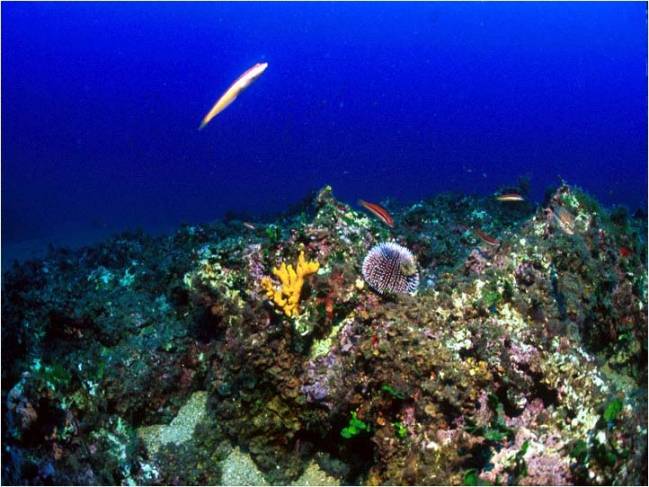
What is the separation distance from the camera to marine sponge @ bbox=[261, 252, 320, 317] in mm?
4090

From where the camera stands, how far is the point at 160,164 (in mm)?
80688

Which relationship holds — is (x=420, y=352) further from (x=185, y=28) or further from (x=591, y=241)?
(x=185, y=28)

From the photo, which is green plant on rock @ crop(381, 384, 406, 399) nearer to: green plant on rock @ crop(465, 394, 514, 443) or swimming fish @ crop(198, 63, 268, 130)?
green plant on rock @ crop(465, 394, 514, 443)

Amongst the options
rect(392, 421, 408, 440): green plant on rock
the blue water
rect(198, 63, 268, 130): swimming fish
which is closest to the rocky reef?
rect(392, 421, 408, 440): green plant on rock

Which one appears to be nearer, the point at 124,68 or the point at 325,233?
the point at 325,233

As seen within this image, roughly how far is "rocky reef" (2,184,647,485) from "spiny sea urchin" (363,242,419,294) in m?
0.10

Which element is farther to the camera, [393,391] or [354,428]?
[354,428]

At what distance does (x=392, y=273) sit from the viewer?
13.8ft

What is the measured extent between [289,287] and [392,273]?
3.59 feet

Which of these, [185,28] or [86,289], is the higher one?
[185,28]

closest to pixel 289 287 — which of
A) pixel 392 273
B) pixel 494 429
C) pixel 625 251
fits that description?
pixel 392 273

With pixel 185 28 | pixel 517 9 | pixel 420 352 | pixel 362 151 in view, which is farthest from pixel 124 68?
pixel 420 352

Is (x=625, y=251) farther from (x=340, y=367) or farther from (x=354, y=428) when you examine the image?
(x=354, y=428)

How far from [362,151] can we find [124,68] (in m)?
73.6
